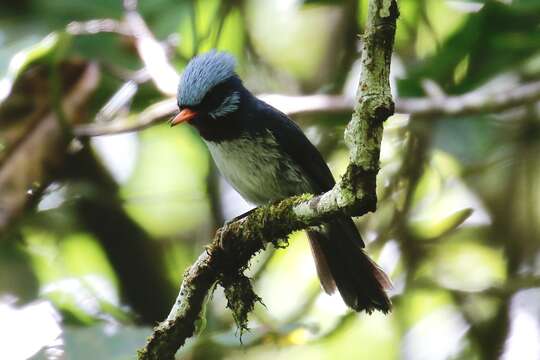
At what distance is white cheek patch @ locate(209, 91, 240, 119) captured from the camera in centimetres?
439

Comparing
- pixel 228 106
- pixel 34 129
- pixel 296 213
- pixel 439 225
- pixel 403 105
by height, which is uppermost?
pixel 34 129

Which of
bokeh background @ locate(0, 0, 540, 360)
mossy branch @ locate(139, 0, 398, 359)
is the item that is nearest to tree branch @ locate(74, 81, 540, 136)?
bokeh background @ locate(0, 0, 540, 360)

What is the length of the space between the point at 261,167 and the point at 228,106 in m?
0.36

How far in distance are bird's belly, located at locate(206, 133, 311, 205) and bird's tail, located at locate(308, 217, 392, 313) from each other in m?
0.27

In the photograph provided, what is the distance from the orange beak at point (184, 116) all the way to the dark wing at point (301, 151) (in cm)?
31

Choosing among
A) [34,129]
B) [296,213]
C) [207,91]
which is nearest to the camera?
[296,213]

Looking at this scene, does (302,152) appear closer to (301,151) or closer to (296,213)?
(301,151)

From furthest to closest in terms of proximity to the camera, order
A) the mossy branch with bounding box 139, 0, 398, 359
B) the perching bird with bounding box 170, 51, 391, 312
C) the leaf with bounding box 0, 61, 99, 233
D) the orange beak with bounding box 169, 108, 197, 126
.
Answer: the leaf with bounding box 0, 61, 99, 233
the perching bird with bounding box 170, 51, 391, 312
the orange beak with bounding box 169, 108, 197, 126
the mossy branch with bounding box 139, 0, 398, 359

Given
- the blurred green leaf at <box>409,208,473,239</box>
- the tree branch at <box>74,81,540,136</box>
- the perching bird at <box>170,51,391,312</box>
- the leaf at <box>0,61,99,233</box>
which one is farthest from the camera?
the blurred green leaf at <box>409,208,473,239</box>

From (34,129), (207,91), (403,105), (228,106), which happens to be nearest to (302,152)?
(228,106)

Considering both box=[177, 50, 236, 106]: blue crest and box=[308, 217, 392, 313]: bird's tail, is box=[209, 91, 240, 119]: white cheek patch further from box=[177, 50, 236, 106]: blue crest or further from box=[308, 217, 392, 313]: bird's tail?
box=[308, 217, 392, 313]: bird's tail

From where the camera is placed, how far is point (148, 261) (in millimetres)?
5465

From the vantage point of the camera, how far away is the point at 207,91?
14.4ft

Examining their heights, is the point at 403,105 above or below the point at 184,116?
below
